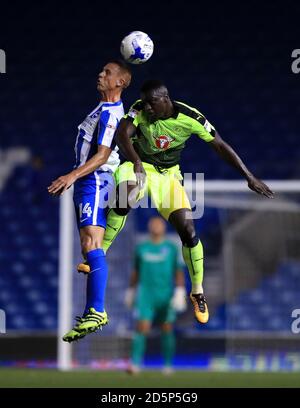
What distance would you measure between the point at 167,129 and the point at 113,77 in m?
0.59

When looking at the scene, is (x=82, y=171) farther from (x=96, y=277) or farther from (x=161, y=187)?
(x=96, y=277)

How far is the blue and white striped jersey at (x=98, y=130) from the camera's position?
27.0 ft

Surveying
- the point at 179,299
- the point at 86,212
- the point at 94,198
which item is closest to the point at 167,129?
the point at 94,198

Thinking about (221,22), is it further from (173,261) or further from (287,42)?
(173,261)

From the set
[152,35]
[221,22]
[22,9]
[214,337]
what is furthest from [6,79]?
[214,337]

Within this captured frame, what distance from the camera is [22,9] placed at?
19062mm

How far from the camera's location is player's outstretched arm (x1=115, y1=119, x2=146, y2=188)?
7719mm

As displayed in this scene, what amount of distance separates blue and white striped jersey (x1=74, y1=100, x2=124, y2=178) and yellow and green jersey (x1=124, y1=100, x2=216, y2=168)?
179 millimetres

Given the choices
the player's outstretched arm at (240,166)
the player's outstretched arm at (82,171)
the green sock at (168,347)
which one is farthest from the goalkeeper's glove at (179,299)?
the player's outstretched arm at (82,171)

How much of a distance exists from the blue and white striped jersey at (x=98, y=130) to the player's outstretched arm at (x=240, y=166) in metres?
0.74

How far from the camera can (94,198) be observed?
8.42 meters

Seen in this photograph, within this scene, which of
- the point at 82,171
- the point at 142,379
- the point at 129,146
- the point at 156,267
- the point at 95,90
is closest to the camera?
the point at 129,146

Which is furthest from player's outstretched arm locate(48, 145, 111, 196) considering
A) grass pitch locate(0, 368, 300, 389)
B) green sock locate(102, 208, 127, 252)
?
grass pitch locate(0, 368, 300, 389)

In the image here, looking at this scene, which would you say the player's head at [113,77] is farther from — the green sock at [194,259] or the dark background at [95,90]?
the dark background at [95,90]
